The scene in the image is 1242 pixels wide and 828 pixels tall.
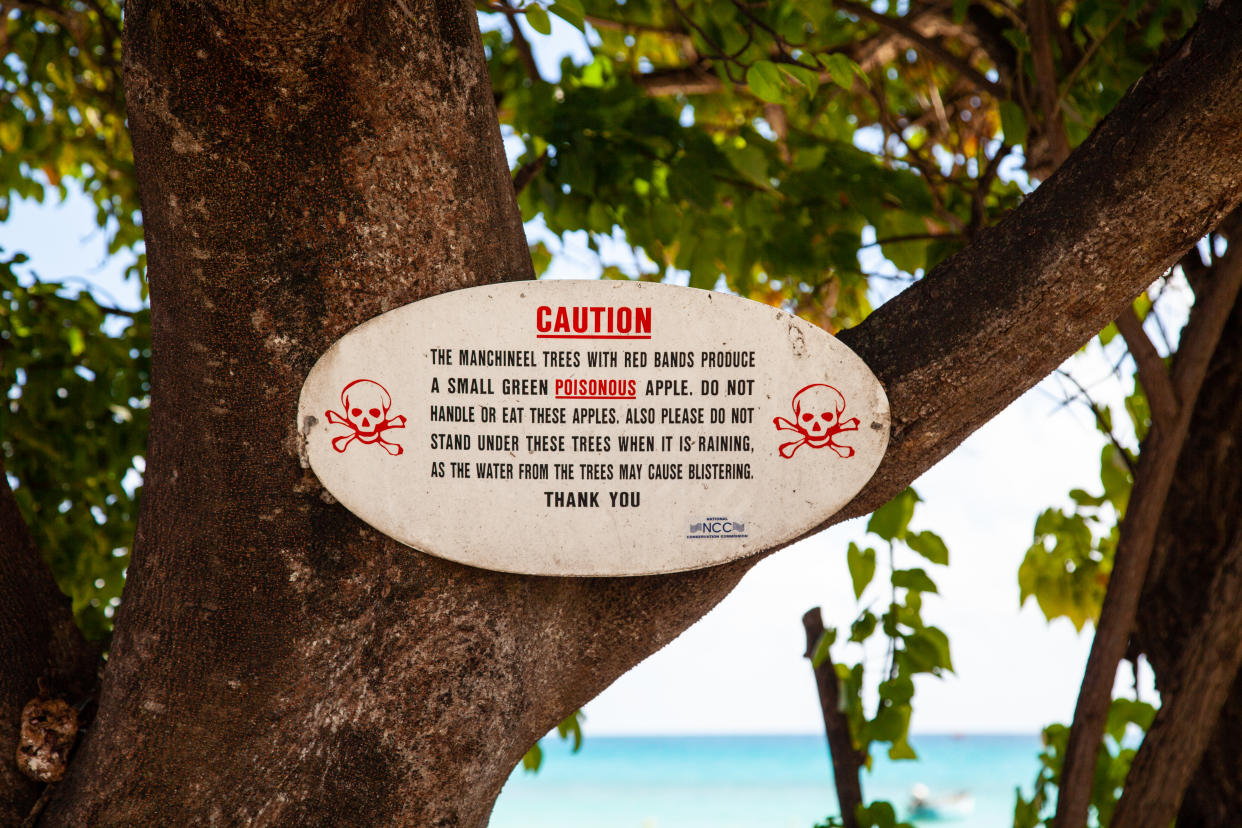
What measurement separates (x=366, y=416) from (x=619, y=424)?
0.94ft

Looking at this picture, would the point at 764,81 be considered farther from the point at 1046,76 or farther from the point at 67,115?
the point at 67,115

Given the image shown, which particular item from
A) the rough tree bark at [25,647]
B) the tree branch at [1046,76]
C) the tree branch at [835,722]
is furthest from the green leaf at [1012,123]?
the rough tree bark at [25,647]

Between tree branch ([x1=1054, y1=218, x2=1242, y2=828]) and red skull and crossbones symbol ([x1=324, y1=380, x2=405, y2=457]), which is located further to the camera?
tree branch ([x1=1054, y1=218, x2=1242, y2=828])

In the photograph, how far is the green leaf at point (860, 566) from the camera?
5.71ft

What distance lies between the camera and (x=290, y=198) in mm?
992

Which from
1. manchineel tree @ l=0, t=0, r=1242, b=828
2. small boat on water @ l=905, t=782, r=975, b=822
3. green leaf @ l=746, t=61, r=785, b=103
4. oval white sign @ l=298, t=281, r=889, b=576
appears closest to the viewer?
manchineel tree @ l=0, t=0, r=1242, b=828

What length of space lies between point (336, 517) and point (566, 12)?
678 millimetres

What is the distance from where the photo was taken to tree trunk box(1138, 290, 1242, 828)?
201 centimetres

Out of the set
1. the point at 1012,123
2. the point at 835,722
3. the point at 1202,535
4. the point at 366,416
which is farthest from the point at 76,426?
the point at 1202,535

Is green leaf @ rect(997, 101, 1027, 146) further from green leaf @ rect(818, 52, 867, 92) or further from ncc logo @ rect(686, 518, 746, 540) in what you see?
ncc logo @ rect(686, 518, 746, 540)

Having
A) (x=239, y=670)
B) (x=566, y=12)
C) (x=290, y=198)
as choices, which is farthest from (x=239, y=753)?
(x=566, y=12)

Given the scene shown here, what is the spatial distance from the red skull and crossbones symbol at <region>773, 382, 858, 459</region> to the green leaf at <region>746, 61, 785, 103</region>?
18.4 inches

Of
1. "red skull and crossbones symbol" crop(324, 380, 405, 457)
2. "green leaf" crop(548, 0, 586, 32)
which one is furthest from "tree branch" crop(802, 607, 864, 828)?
"green leaf" crop(548, 0, 586, 32)

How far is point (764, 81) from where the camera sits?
1381 millimetres
